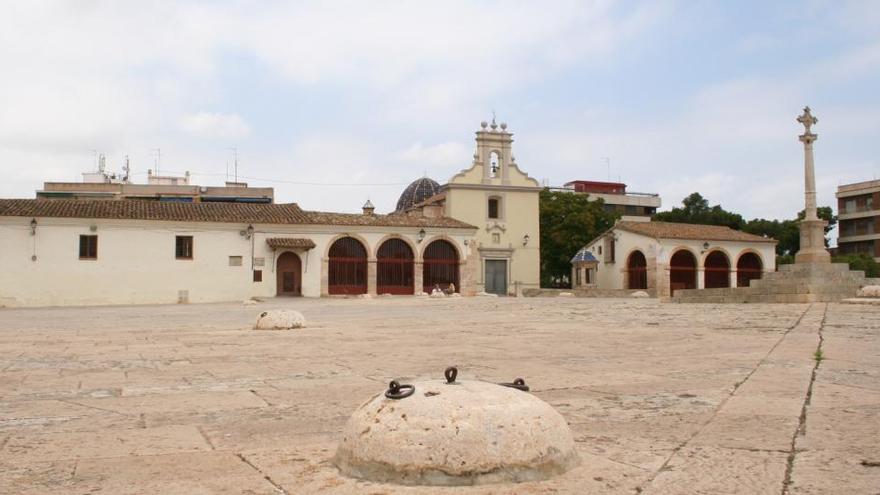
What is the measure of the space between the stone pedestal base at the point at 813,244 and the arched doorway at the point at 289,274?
19.7 meters

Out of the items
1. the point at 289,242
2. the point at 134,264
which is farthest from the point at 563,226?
the point at 134,264

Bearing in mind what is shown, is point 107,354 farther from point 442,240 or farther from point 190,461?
point 442,240

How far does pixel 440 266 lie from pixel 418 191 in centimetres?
1411

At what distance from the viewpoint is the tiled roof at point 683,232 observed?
38231mm

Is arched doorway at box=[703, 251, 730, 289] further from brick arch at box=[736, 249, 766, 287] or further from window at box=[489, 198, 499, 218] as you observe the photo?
window at box=[489, 198, 499, 218]

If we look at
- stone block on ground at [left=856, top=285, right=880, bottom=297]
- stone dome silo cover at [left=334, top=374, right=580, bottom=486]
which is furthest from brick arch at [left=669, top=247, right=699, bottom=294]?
stone dome silo cover at [left=334, top=374, right=580, bottom=486]

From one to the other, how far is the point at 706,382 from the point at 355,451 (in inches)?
140

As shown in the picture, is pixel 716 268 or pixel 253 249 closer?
Result: pixel 253 249

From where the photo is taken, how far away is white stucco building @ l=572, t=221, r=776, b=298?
37781mm

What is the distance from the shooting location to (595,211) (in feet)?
152

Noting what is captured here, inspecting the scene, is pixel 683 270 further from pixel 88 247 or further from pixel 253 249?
pixel 88 247

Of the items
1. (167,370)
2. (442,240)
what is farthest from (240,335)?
(442,240)

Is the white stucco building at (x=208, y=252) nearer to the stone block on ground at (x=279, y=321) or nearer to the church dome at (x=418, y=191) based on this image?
the church dome at (x=418, y=191)

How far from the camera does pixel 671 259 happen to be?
3838 cm
